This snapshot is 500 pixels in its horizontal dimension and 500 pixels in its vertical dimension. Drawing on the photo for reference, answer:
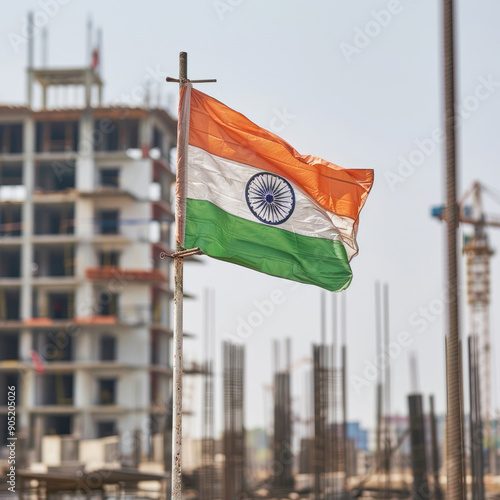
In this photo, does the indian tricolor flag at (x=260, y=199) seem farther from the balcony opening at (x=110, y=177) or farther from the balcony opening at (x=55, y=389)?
the balcony opening at (x=110, y=177)

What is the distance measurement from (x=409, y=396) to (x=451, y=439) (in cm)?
1772

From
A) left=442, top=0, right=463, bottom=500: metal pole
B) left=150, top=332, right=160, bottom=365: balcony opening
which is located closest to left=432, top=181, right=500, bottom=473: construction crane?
left=150, top=332, right=160, bottom=365: balcony opening

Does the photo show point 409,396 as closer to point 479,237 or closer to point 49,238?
point 49,238

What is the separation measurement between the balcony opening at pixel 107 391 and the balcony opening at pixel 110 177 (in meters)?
12.5

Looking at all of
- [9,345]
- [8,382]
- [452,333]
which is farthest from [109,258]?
[452,333]

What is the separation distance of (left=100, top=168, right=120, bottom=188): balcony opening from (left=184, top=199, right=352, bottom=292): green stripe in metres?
52.5

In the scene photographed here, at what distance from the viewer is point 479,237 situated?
256 ft

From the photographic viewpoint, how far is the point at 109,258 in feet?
204

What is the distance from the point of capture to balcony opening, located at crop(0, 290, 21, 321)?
6116 cm

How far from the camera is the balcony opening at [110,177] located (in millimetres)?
62469

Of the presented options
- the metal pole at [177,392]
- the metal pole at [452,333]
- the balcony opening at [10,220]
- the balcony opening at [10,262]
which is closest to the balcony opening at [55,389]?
the balcony opening at [10,262]

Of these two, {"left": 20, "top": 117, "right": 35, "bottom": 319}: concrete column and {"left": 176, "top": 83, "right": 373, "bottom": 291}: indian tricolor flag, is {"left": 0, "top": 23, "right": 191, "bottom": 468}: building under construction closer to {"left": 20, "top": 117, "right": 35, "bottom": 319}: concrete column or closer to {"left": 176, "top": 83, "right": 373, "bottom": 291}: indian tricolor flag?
{"left": 20, "top": 117, "right": 35, "bottom": 319}: concrete column

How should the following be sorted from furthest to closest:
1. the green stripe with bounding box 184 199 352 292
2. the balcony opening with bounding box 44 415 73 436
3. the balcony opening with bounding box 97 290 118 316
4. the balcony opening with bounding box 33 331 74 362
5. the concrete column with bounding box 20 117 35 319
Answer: the balcony opening with bounding box 97 290 118 316
the concrete column with bounding box 20 117 35 319
the balcony opening with bounding box 33 331 74 362
the balcony opening with bounding box 44 415 73 436
the green stripe with bounding box 184 199 352 292

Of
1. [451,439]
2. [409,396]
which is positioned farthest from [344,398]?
[451,439]
